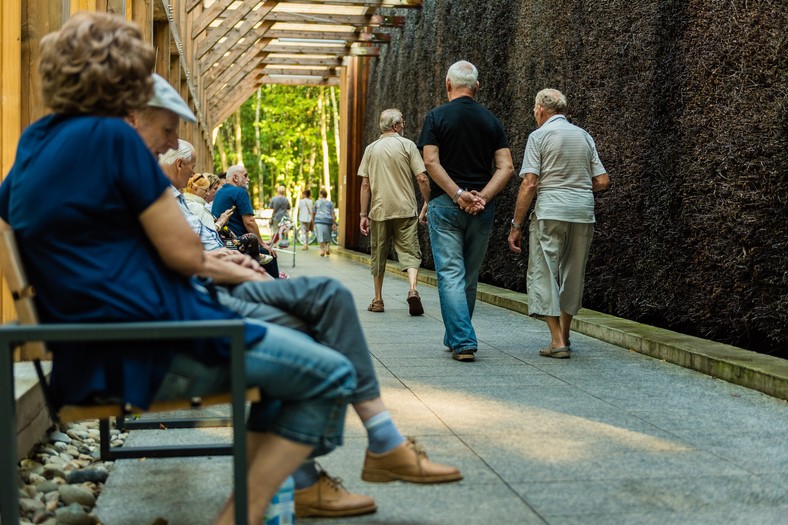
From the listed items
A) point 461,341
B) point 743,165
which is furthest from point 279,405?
point 743,165

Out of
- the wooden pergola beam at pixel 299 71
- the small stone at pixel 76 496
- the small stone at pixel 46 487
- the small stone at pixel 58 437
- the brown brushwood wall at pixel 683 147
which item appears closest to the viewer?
the small stone at pixel 76 496

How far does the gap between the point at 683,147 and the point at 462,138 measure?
69.9 inches

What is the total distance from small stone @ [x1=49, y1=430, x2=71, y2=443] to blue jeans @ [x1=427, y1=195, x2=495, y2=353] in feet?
9.70

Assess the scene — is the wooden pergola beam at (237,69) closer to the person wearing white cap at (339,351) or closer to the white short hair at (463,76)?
the white short hair at (463,76)

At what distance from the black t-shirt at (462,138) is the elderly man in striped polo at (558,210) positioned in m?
0.33

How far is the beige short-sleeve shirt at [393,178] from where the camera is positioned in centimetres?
1078

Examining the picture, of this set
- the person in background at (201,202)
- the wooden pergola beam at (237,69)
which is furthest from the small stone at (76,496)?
the wooden pergola beam at (237,69)

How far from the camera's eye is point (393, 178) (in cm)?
1079

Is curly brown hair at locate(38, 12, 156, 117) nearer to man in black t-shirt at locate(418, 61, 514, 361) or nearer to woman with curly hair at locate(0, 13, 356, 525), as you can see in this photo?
woman with curly hair at locate(0, 13, 356, 525)

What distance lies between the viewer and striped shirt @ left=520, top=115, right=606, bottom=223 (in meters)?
7.26

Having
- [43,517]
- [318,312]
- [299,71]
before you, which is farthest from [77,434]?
[299,71]

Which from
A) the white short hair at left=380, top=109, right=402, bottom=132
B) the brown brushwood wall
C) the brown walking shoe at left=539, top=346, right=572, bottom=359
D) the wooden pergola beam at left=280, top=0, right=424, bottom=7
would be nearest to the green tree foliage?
the wooden pergola beam at left=280, top=0, right=424, bottom=7

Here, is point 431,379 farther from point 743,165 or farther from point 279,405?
point 279,405

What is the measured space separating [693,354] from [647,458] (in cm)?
257
